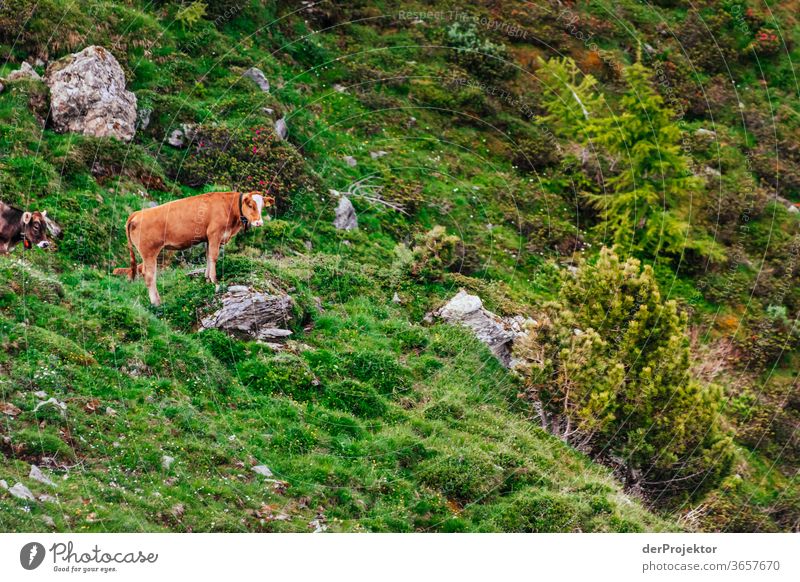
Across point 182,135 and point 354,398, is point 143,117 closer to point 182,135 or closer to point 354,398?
point 182,135

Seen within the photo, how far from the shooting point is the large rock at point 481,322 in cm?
2677

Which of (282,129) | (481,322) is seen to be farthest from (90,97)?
(481,322)

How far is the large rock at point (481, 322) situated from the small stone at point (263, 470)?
8359mm

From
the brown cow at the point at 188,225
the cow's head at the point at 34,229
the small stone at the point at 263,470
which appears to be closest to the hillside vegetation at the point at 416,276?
the small stone at the point at 263,470

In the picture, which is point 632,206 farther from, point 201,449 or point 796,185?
point 201,449

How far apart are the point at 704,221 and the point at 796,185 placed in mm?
5847

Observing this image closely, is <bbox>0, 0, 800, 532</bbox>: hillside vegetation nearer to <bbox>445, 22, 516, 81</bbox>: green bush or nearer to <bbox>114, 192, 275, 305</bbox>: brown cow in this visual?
<bbox>445, 22, 516, 81</bbox>: green bush

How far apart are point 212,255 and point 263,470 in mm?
5983

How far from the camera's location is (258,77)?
1308 inches

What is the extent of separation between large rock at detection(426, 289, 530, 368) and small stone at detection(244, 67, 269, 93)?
11.0 meters

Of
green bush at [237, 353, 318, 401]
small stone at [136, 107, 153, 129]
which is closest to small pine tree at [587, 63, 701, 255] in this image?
green bush at [237, 353, 318, 401]

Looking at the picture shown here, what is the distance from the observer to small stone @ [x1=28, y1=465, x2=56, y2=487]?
17469 millimetres
